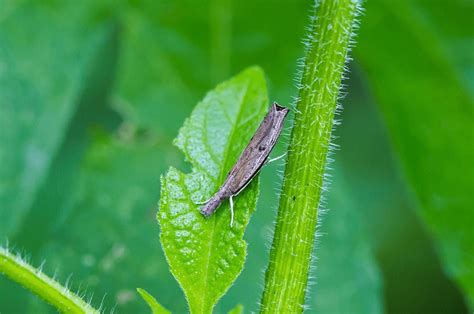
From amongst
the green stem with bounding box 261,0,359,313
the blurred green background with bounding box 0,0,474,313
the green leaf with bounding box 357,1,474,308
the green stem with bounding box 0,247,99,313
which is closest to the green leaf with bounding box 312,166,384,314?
the blurred green background with bounding box 0,0,474,313

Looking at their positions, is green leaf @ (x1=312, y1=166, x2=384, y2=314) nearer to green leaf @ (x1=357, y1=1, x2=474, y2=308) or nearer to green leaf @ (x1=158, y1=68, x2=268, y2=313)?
green leaf @ (x1=357, y1=1, x2=474, y2=308)

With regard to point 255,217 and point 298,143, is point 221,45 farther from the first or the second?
point 298,143

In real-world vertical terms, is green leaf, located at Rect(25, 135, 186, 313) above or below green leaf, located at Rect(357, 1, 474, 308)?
below

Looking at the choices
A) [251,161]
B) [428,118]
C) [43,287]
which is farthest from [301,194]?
[428,118]

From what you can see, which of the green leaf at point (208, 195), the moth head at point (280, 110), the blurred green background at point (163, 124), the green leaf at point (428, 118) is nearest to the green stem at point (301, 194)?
the green leaf at point (208, 195)

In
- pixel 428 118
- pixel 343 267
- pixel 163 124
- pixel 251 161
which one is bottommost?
pixel 251 161

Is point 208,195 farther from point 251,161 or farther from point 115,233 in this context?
point 115,233
